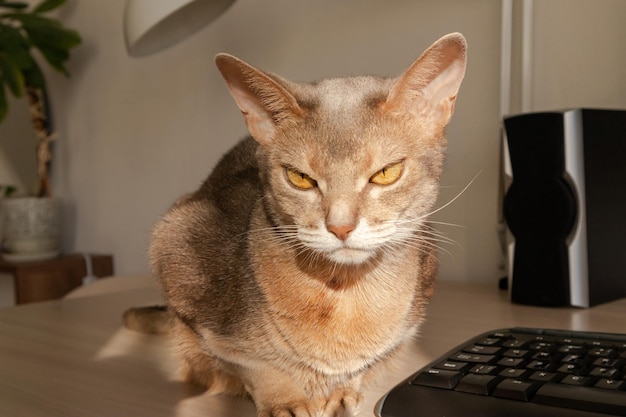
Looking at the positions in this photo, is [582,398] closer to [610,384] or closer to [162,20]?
[610,384]

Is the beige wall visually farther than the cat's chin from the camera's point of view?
Yes

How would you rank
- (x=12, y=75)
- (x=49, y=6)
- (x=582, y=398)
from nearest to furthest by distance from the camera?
(x=582, y=398), (x=12, y=75), (x=49, y=6)

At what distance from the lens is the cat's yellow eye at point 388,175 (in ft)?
2.03

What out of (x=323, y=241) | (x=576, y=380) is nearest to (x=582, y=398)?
(x=576, y=380)

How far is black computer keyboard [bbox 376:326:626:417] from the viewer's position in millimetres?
511

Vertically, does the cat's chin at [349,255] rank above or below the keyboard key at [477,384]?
above

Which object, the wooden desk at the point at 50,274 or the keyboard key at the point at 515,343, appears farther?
the wooden desk at the point at 50,274

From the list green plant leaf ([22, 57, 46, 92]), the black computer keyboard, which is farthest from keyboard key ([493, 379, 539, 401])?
Result: green plant leaf ([22, 57, 46, 92])

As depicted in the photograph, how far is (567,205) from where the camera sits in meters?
1.01

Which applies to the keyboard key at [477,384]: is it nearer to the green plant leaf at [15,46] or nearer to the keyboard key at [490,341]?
the keyboard key at [490,341]

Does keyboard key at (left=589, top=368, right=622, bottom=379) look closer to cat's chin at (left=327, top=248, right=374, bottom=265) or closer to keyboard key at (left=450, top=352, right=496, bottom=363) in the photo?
keyboard key at (left=450, top=352, right=496, bottom=363)

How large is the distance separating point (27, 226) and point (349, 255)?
6.13 ft

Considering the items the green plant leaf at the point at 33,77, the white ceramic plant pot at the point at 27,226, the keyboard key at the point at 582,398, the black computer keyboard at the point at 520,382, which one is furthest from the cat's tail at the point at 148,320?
the green plant leaf at the point at 33,77

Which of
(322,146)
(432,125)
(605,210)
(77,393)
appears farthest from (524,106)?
(77,393)
